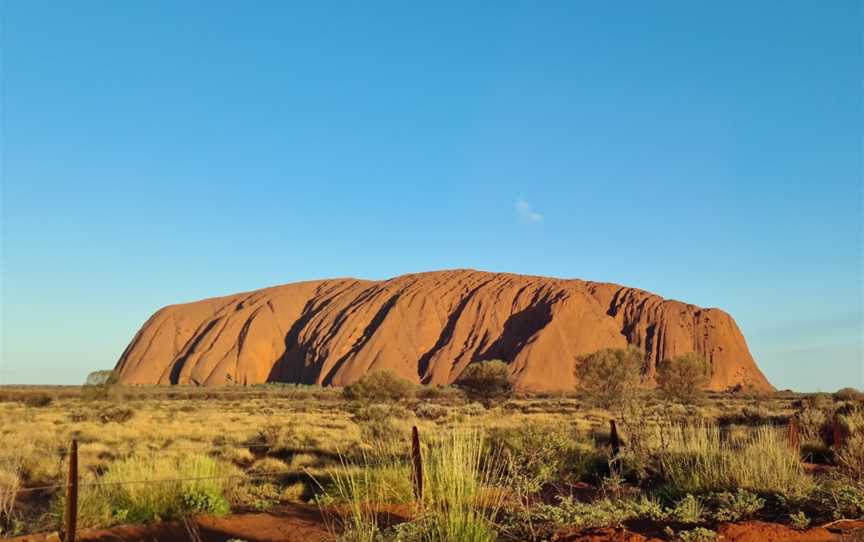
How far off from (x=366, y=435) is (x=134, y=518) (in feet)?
30.6

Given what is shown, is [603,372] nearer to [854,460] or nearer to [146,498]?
[854,460]

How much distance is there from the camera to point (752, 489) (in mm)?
8242

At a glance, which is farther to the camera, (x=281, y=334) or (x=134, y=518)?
(x=281, y=334)

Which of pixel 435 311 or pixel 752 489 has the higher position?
pixel 435 311

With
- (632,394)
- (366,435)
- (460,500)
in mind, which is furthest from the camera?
(366,435)

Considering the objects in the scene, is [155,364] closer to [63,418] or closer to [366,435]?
[63,418]

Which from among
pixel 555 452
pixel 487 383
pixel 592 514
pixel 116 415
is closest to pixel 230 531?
pixel 592 514

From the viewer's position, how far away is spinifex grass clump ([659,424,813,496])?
8258 millimetres

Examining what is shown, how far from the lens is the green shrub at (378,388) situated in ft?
127

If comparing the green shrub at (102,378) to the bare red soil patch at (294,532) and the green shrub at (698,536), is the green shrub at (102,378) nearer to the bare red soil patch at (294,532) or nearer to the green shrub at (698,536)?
the bare red soil patch at (294,532)

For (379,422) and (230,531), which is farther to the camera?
(379,422)

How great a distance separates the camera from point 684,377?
4128 centimetres

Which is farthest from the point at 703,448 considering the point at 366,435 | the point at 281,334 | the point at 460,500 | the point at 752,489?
the point at 281,334

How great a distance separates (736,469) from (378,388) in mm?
31148
